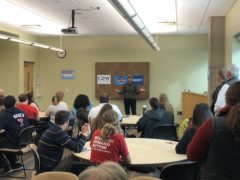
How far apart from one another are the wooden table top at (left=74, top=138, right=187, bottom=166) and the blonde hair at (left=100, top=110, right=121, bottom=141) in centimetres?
36

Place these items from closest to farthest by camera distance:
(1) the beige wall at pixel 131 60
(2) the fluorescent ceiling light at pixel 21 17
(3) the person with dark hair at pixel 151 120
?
(3) the person with dark hair at pixel 151 120
(2) the fluorescent ceiling light at pixel 21 17
(1) the beige wall at pixel 131 60

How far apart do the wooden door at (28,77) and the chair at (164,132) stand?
7.43 metres

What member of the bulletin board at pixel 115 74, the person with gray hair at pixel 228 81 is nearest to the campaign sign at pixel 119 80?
the bulletin board at pixel 115 74

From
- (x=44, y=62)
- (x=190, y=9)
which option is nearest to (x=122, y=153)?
(x=190, y=9)

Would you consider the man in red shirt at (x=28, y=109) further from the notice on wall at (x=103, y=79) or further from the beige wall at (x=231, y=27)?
the notice on wall at (x=103, y=79)

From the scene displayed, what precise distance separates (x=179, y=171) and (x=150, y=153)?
2.73 feet

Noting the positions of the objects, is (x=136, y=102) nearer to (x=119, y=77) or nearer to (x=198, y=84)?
(x=119, y=77)

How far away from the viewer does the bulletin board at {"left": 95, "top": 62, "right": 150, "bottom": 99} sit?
461 inches

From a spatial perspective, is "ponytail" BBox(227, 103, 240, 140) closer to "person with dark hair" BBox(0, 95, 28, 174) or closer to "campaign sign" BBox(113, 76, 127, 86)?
"person with dark hair" BBox(0, 95, 28, 174)

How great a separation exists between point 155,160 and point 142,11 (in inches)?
197

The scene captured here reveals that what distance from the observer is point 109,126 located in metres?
3.34

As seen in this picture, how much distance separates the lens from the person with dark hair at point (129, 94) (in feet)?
36.8

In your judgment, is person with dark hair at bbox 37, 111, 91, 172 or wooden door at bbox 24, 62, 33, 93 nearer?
person with dark hair at bbox 37, 111, 91, 172

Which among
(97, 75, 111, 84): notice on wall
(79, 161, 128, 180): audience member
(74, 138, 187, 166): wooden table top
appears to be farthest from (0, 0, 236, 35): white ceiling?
(79, 161, 128, 180): audience member
